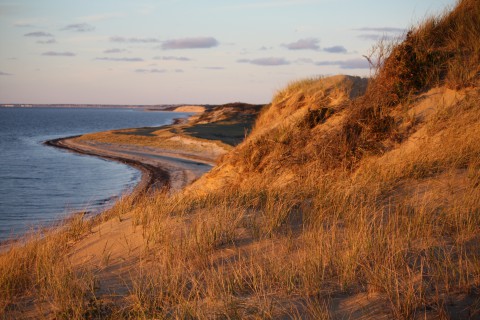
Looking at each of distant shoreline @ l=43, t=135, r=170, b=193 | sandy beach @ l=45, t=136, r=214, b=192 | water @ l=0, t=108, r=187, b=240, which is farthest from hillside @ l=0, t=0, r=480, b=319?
sandy beach @ l=45, t=136, r=214, b=192

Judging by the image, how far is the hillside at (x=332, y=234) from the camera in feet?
14.2

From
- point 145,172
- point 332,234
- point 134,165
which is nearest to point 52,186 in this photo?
point 145,172

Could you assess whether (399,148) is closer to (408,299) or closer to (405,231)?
(405,231)

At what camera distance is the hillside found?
14.2 feet

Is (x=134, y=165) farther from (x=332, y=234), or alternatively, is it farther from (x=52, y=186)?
(x=332, y=234)

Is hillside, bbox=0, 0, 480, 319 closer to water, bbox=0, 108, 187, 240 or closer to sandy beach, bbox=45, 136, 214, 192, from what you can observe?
water, bbox=0, 108, 187, 240

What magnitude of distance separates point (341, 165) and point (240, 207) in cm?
368

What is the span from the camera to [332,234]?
5391 millimetres

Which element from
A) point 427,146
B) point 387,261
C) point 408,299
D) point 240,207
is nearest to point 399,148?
point 427,146

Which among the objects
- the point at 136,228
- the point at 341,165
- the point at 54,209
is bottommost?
the point at 54,209

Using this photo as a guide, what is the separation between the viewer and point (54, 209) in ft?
59.6

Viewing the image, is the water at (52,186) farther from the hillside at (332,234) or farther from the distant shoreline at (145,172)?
the hillside at (332,234)

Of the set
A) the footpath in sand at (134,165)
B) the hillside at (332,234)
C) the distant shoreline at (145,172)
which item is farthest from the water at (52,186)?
the hillside at (332,234)

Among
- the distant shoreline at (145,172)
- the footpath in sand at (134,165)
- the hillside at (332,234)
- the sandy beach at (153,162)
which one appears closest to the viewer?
the hillside at (332,234)
